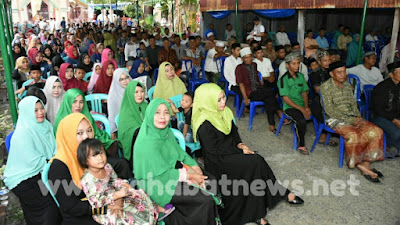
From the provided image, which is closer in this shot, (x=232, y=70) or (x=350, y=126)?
(x=350, y=126)

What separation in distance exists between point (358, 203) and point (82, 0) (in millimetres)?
37943

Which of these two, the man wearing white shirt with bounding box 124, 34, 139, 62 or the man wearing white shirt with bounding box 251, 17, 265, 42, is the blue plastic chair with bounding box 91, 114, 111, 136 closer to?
the man wearing white shirt with bounding box 124, 34, 139, 62

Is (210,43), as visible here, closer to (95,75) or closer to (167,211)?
(95,75)

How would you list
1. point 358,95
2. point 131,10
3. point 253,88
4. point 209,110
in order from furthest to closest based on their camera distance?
point 131,10
point 253,88
point 358,95
point 209,110

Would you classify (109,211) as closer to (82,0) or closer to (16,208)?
(16,208)

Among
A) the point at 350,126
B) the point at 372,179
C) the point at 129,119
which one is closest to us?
the point at 129,119

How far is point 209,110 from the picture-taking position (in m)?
3.15

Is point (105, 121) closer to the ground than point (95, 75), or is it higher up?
closer to the ground

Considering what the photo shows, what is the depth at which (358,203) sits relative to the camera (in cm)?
323

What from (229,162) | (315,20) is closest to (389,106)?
(229,162)

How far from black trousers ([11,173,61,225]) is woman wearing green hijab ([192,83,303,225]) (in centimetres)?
131

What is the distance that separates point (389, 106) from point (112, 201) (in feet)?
11.4

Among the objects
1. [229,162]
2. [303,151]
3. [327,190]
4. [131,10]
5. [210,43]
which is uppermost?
[131,10]

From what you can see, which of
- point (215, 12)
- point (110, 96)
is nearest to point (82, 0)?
point (215, 12)
